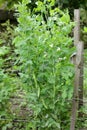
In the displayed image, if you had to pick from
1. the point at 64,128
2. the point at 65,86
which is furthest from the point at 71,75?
the point at 64,128

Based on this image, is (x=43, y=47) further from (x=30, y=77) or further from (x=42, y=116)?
(x=42, y=116)

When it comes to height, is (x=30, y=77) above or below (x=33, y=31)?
below

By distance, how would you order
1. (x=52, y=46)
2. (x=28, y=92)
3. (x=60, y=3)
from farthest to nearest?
(x=60, y=3) < (x=28, y=92) < (x=52, y=46)

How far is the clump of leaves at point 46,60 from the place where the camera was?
351 centimetres

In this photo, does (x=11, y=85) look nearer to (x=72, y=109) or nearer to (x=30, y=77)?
(x=30, y=77)

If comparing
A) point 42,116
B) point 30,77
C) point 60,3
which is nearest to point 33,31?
point 30,77

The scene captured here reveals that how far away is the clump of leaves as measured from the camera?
11.5ft

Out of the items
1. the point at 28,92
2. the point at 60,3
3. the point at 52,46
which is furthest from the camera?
the point at 60,3

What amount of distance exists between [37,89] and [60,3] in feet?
9.92

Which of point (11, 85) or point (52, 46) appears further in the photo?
point (11, 85)

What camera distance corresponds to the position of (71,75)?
3.51 metres

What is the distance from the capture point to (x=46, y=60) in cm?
354

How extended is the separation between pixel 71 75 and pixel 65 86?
121 mm

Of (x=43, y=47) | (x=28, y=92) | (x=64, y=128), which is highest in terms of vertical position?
(x=43, y=47)
